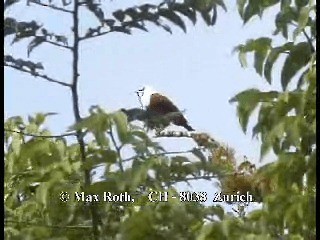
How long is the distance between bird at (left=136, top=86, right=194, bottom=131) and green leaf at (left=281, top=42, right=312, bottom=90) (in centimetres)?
15

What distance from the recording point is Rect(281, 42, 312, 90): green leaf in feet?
2.76

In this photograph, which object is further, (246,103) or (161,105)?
(161,105)

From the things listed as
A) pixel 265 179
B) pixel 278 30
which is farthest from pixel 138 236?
pixel 278 30

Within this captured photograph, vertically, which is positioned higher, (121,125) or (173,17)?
(173,17)

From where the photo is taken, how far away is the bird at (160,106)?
2.94ft

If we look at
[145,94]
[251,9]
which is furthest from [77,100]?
[251,9]

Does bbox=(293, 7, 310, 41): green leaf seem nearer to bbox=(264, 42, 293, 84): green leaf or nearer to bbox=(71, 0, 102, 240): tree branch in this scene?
bbox=(264, 42, 293, 84): green leaf

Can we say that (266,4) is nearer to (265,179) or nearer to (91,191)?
(265,179)

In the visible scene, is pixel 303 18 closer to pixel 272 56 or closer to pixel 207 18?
pixel 272 56

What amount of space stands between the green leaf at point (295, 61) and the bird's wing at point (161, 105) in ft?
0.53

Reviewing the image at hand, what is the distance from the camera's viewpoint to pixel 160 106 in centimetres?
91

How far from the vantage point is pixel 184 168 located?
827mm

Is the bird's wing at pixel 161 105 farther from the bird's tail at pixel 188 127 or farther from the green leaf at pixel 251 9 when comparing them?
the green leaf at pixel 251 9

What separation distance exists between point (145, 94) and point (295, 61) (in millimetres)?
209
